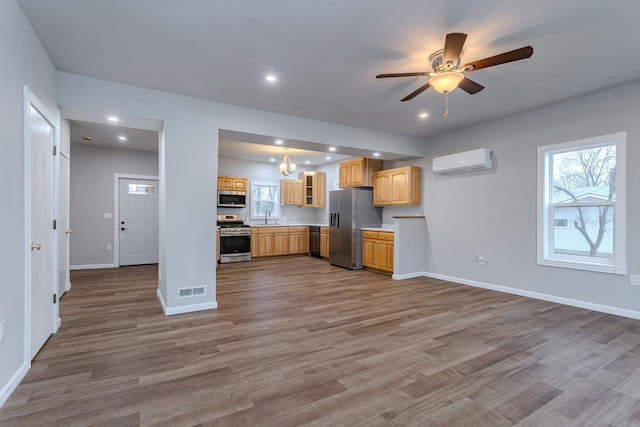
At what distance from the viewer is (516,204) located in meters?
4.58

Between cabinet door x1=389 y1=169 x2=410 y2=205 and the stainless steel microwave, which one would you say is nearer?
cabinet door x1=389 y1=169 x2=410 y2=205

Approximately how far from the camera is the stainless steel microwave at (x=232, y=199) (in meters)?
7.95

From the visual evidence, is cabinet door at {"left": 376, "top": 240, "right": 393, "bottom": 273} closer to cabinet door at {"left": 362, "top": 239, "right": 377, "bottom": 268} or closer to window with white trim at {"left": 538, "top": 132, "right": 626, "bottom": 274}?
cabinet door at {"left": 362, "top": 239, "right": 377, "bottom": 268}

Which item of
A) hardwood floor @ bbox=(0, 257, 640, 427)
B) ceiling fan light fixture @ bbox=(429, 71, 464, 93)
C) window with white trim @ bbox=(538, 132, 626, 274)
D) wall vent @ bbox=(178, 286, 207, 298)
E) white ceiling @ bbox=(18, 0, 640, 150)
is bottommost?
hardwood floor @ bbox=(0, 257, 640, 427)

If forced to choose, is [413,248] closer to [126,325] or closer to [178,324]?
[178,324]

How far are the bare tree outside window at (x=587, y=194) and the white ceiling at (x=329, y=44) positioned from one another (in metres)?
0.86

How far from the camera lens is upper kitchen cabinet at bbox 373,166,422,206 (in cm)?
600

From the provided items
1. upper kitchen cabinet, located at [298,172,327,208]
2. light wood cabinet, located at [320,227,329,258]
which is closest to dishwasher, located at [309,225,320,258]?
light wood cabinet, located at [320,227,329,258]

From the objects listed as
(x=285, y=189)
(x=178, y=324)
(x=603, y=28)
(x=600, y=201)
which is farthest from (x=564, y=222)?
(x=285, y=189)

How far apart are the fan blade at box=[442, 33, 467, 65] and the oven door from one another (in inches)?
250

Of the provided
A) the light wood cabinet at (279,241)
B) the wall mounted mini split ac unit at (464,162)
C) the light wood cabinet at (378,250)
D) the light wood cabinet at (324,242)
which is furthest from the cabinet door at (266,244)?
the wall mounted mini split ac unit at (464,162)

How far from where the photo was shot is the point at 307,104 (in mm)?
4074

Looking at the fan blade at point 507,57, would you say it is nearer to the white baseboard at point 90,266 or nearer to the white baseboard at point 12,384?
the white baseboard at point 12,384

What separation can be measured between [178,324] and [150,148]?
4953 mm
